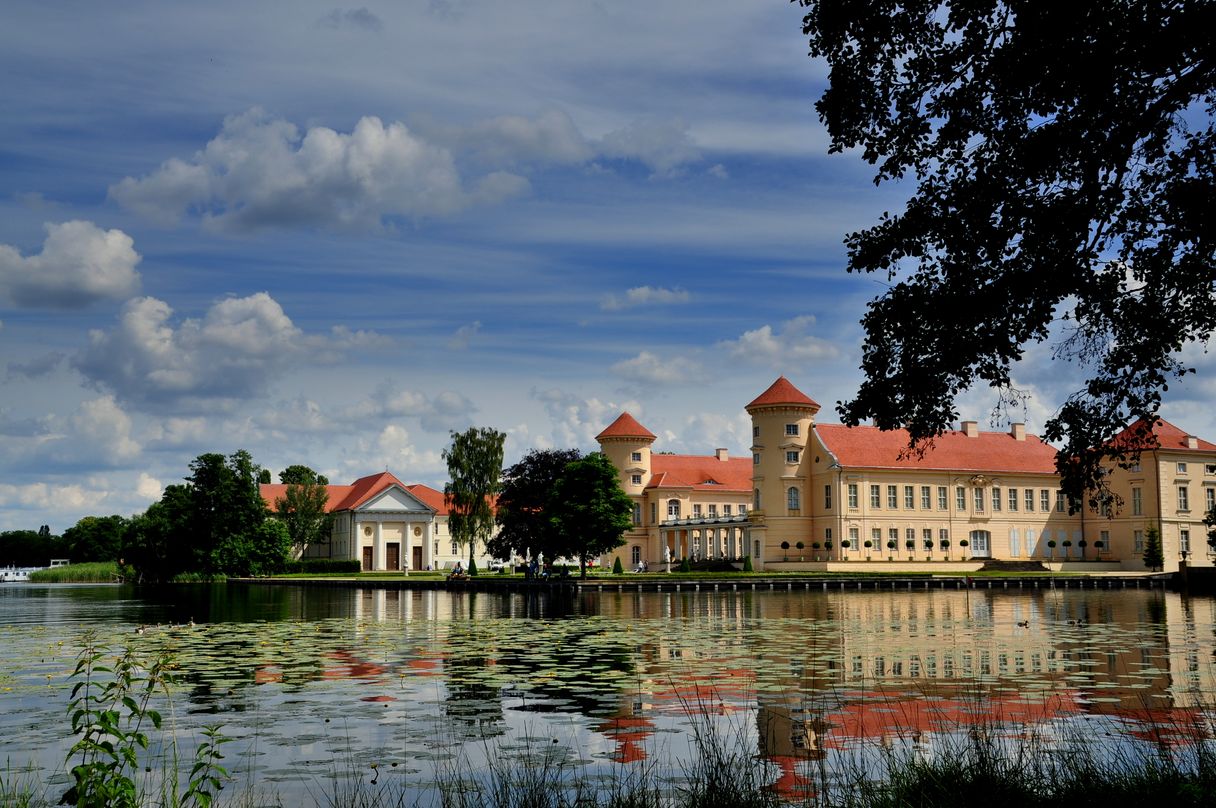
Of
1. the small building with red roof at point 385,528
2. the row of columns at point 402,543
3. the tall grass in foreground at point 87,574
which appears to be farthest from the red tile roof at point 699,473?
the tall grass in foreground at point 87,574

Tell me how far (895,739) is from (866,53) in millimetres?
7523

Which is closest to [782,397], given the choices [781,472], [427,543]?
[781,472]

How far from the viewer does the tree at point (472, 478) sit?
281ft

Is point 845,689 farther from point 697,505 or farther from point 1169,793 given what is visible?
point 697,505

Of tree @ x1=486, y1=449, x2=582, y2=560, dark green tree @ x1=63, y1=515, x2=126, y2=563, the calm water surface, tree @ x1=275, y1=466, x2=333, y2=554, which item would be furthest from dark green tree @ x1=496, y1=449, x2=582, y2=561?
dark green tree @ x1=63, y1=515, x2=126, y2=563

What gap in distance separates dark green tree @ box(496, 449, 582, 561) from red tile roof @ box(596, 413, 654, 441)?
1147 cm

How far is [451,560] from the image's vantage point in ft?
400

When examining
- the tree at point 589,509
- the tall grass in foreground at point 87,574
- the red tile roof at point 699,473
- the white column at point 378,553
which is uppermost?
the red tile roof at point 699,473

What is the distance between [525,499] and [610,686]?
218 feet

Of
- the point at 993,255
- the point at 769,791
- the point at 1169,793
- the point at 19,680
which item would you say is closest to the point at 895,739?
the point at 769,791

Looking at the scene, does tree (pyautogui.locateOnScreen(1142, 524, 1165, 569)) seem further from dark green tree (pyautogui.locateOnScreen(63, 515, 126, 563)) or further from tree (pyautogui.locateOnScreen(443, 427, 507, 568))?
dark green tree (pyautogui.locateOnScreen(63, 515, 126, 563))

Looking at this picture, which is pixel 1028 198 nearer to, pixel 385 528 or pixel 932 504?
pixel 932 504

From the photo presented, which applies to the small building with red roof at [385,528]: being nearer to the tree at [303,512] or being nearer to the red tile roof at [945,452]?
the tree at [303,512]

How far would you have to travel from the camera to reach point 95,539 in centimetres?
13862
